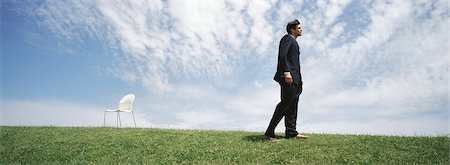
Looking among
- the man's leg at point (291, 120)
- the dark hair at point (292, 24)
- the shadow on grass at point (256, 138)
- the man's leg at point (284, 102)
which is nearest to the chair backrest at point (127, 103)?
the shadow on grass at point (256, 138)

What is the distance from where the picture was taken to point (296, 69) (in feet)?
34.1

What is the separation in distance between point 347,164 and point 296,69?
2.94 metres

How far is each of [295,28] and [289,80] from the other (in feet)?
5.59

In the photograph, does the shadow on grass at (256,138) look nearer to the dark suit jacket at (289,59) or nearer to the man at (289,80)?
the man at (289,80)

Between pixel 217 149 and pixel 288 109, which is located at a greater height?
pixel 288 109

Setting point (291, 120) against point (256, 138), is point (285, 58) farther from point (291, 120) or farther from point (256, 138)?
point (256, 138)

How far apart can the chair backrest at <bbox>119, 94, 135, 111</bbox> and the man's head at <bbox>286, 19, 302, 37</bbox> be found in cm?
961

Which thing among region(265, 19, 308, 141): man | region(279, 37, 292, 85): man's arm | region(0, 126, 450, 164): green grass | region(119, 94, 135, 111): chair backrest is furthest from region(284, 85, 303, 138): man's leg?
region(119, 94, 135, 111): chair backrest

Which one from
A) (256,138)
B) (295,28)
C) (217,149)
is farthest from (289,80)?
(217,149)

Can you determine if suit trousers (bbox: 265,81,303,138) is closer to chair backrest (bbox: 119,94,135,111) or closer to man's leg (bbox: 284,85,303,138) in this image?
man's leg (bbox: 284,85,303,138)

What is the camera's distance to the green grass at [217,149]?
904 centimetres

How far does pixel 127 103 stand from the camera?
17984 millimetres

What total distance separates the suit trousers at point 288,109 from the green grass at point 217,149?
34 centimetres

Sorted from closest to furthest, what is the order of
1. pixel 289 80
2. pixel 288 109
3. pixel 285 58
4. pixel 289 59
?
pixel 289 80 < pixel 285 58 < pixel 288 109 < pixel 289 59
